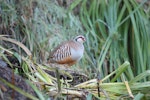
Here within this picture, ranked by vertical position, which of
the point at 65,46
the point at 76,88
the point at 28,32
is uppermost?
the point at 28,32

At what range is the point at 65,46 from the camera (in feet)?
12.5

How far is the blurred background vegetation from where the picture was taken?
4.76 metres

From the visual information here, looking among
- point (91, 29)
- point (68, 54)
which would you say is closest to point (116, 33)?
point (91, 29)

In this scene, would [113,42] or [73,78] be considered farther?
[113,42]

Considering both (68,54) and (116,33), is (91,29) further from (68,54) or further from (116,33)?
(68,54)

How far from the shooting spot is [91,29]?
17.9 feet

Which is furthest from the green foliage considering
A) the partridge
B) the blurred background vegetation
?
the partridge

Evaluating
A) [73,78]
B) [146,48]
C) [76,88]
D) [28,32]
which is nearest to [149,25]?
[146,48]

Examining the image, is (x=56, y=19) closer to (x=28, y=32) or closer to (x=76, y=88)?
(x=28, y=32)

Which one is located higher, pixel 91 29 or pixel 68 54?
pixel 91 29

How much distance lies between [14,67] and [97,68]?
5.65 ft

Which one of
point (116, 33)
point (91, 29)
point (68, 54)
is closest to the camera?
point (68, 54)

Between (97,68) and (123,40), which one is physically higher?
(123,40)

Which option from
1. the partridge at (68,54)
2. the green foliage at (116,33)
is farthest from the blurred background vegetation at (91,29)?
the partridge at (68,54)
